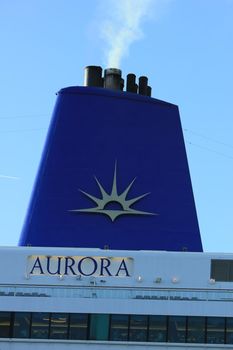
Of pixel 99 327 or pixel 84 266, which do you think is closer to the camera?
pixel 99 327

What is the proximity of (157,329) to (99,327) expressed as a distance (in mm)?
1575

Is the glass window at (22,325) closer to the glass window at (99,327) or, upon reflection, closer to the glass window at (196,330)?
the glass window at (99,327)

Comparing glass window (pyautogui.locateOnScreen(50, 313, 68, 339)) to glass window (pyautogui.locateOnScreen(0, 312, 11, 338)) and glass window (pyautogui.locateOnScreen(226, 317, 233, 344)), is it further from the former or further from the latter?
glass window (pyautogui.locateOnScreen(226, 317, 233, 344))

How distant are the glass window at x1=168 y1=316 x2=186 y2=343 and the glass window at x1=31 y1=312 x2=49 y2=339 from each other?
3.35 m

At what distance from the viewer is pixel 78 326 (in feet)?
87.6

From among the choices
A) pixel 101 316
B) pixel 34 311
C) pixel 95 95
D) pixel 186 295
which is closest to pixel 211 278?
pixel 186 295

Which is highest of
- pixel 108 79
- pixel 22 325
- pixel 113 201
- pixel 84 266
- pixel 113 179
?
pixel 108 79

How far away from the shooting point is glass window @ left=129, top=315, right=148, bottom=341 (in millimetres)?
26500

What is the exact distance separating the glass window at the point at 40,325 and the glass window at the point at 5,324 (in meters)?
0.66

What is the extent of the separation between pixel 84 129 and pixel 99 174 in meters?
1.63

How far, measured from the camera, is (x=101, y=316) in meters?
26.7

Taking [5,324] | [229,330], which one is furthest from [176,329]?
[5,324]

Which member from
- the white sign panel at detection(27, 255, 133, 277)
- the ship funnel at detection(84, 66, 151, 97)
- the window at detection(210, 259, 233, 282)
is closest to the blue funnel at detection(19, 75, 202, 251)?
the ship funnel at detection(84, 66, 151, 97)

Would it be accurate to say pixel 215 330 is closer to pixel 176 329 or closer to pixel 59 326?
pixel 176 329
